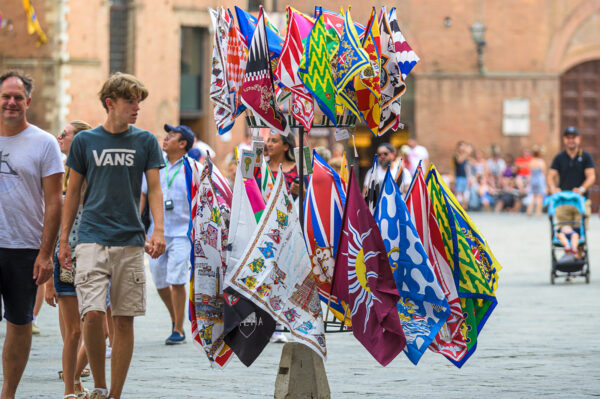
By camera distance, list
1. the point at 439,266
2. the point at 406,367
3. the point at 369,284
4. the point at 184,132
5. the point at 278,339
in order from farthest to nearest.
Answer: the point at 278,339 < the point at 184,132 < the point at 406,367 < the point at 439,266 < the point at 369,284

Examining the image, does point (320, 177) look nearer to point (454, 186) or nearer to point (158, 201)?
point (158, 201)

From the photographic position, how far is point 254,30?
6.71m

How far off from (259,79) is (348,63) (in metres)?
0.48

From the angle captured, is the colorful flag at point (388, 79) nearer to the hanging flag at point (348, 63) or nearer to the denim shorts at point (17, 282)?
the hanging flag at point (348, 63)

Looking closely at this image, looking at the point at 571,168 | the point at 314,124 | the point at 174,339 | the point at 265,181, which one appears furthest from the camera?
the point at 571,168

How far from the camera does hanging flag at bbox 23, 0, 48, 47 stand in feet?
94.0

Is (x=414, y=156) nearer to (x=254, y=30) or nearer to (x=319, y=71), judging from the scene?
(x=254, y=30)

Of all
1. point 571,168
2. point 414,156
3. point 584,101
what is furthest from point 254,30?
point 584,101

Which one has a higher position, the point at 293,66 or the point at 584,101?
the point at 584,101

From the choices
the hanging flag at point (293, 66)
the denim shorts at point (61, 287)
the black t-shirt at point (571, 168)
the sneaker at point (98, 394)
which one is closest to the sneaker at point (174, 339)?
the denim shorts at point (61, 287)

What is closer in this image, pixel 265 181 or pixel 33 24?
pixel 265 181

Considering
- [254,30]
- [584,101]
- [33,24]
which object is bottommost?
[254,30]

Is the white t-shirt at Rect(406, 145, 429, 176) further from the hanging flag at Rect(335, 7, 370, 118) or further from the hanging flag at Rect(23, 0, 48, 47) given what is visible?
the hanging flag at Rect(335, 7, 370, 118)

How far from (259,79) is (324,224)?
86 cm
